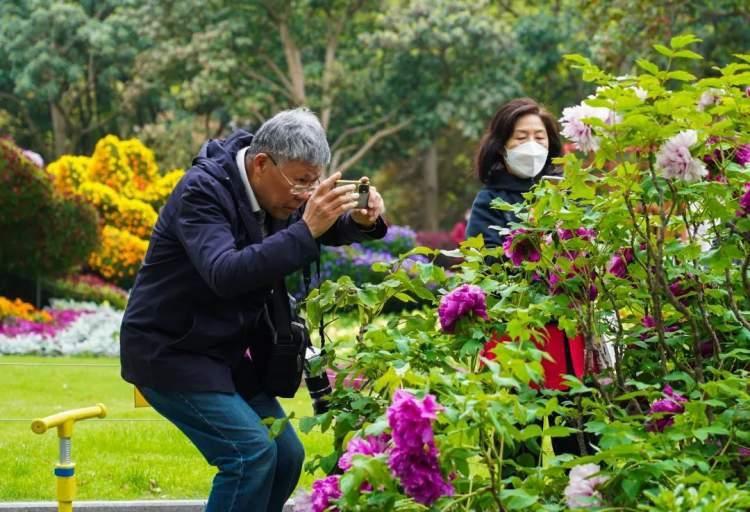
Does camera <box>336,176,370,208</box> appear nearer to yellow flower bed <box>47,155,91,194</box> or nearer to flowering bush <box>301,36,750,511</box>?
flowering bush <box>301,36,750,511</box>

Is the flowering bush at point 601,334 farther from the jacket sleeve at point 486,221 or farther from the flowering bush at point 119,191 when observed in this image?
the flowering bush at point 119,191

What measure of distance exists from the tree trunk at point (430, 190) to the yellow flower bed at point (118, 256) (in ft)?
60.1

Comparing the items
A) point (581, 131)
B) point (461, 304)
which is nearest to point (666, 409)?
point (461, 304)

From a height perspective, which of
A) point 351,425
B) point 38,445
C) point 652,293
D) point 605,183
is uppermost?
point 605,183

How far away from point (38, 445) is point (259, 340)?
3.26m

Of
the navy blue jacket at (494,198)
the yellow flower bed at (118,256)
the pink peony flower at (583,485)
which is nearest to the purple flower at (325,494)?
the pink peony flower at (583,485)

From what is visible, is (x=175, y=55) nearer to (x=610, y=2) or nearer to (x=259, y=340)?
(x=610, y=2)

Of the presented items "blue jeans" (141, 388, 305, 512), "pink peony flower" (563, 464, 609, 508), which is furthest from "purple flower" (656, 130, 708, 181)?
"blue jeans" (141, 388, 305, 512)

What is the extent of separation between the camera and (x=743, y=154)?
3559 millimetres

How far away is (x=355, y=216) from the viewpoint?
407 cm

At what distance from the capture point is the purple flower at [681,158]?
10.5 feet

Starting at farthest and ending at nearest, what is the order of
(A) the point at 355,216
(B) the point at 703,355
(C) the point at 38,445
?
(C) the point at 38,445, (A) the point at 355,216, (B) the point at 703,355

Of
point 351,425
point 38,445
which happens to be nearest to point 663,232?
point 351,425

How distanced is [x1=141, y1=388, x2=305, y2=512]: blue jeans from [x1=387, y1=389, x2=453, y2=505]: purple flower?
40.0 inches
